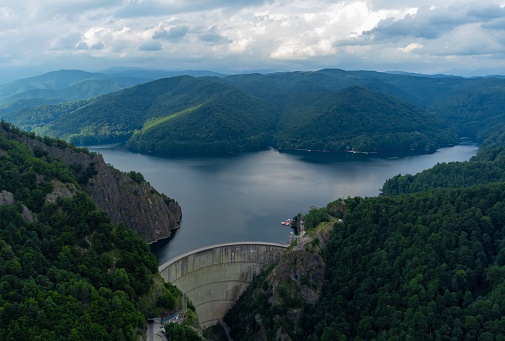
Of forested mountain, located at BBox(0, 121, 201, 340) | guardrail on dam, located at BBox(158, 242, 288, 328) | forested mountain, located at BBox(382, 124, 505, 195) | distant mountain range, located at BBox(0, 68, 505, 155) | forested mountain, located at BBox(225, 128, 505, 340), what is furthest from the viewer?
distant mountain range, located at BBox(0, 68, 505, 155)

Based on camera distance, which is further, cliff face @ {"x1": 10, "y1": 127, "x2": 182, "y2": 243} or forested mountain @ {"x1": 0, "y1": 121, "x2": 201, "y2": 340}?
cliff face @ {"x1": 10, "y1": 127, "x2": 182, "y2": 243}

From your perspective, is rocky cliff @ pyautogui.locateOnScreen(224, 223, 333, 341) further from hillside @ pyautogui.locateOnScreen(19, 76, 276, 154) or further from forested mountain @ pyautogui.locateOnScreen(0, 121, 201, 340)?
hillside @ pyautogui.locateOnScreen(19, 76, 276, 154)

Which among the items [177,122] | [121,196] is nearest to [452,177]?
[121,196]

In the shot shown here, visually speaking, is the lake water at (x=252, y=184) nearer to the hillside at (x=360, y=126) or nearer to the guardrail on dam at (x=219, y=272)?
the hillside at (x=360, y=126)

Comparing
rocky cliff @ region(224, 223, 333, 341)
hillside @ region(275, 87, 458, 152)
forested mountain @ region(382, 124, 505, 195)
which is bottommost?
rocky cliff @ region(224, 223, 333, 341)

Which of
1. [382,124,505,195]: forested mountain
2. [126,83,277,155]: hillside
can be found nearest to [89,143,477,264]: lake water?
[382,124,505,195]: forested mountain

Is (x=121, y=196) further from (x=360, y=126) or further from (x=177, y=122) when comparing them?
(x=360, y=126)
